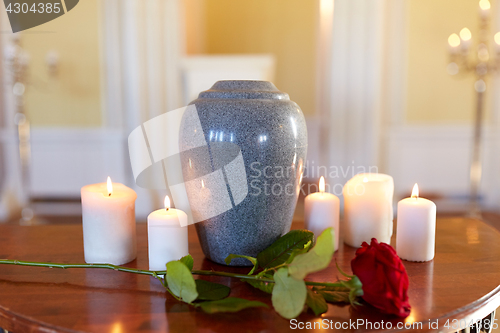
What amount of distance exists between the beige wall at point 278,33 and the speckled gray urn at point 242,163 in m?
2.91

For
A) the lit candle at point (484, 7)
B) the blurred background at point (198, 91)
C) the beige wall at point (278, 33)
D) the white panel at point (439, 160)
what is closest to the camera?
the lit candle at point (484, 7)

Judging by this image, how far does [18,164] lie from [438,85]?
Result: 9.92 feet

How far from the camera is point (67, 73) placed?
9.15ft

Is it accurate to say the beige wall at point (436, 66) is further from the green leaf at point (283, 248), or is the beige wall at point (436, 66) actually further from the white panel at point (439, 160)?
the green leaf at point (283, 248)

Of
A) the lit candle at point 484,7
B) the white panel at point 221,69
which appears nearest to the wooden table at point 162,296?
the white panel at point 221,69

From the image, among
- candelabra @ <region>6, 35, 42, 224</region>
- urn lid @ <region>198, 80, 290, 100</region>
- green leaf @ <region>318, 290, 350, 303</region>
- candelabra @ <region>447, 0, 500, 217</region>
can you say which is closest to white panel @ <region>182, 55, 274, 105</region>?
candelabra @ <region>6, 35, 42, 224</region>

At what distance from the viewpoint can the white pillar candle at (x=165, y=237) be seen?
0.62 metres

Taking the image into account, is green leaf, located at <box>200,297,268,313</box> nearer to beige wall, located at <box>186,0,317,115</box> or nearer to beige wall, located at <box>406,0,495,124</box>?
beige wall, located at <box>406,0,495,124</box>

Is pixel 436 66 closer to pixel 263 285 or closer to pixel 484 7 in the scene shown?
pixel 484 7

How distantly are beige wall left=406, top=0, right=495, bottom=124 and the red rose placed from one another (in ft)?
8.69

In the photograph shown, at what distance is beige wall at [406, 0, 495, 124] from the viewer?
281 cm

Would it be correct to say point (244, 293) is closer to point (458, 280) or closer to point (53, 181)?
point (458, 280)

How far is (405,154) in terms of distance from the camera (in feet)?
9.67

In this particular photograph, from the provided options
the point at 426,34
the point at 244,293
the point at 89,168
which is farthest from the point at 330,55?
the point at 244,293
